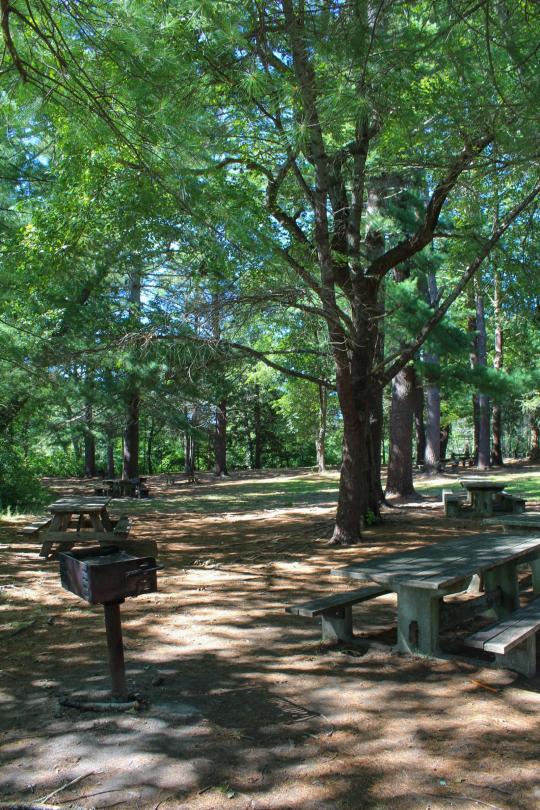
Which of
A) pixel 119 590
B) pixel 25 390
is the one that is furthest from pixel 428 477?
pixel 119 590

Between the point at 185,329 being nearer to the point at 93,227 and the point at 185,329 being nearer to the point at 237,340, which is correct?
the point at 237,340

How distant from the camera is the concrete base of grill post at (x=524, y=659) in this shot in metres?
3.81

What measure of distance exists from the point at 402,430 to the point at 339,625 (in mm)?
9682

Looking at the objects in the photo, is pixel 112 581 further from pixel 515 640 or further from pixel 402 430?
pixel 402 430

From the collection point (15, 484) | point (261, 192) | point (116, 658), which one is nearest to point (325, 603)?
point (116, 658)

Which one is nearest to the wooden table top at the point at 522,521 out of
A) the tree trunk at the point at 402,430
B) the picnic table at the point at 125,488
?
the tree trunk at the point at 402,430

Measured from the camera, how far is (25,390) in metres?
12.0

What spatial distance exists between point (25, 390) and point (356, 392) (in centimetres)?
657

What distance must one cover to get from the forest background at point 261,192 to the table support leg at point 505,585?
3105 millimetres

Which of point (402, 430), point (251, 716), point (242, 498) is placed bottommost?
point (242, 498)

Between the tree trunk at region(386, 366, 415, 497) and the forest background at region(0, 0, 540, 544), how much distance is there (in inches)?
1.9

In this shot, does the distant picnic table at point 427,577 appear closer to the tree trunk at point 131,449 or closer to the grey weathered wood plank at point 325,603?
the grey weathered wood plank at point 325,603

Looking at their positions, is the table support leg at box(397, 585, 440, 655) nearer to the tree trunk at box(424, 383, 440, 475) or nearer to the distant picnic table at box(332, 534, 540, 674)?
the distant picnic table at box(332, 534, 540, 674)

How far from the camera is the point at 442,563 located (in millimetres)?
4516
